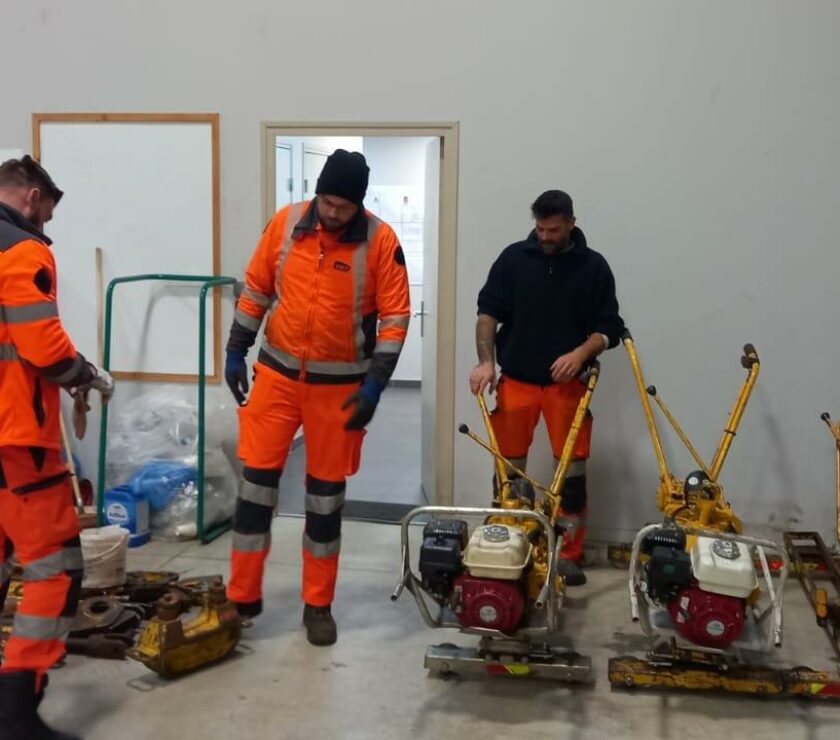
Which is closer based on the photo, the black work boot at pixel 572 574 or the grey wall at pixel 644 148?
the black work boot at pixel 572 574

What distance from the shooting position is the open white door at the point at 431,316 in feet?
15.6

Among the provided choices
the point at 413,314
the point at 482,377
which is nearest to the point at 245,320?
the point at 482,377

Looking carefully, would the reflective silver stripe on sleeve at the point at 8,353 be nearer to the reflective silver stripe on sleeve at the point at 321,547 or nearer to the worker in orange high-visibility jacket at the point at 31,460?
the worker in orange high-visibility jacket at the point at 31,460

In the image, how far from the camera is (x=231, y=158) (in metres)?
4.73

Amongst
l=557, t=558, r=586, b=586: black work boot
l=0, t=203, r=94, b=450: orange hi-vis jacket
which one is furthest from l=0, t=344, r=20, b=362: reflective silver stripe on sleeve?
l=557, t=558, r=586, b=586: black work boot

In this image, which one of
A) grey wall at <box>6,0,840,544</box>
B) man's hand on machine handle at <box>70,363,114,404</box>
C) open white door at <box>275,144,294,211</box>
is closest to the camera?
man's hand on machine handle at <box>70,363,114,404</box>

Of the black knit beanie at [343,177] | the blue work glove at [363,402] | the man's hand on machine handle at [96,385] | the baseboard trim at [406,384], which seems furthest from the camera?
the baseboard trim at [406,384]

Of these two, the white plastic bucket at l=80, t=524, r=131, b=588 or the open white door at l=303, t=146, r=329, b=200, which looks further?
the open white door at l=303, t=146, r=329, b=200

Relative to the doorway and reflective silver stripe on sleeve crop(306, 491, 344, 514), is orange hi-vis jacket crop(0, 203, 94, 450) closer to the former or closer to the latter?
reflective silver stripe on sleeve crop(306, 491, 344, 514)

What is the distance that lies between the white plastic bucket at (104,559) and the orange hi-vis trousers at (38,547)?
976 mm

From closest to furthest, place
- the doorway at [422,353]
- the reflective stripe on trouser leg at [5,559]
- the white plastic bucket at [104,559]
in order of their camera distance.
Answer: the reflective stripe on trouser leg at [5,559], the white plastic bucket at [104,559], the doorway at [422,353]

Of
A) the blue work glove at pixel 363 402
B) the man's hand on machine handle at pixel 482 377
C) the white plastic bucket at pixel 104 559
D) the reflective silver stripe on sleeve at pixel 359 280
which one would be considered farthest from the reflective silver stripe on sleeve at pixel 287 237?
the white plastic bucket at pixel 104 559

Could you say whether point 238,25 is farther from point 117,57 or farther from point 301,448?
point 301,448

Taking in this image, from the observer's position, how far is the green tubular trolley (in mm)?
4375
